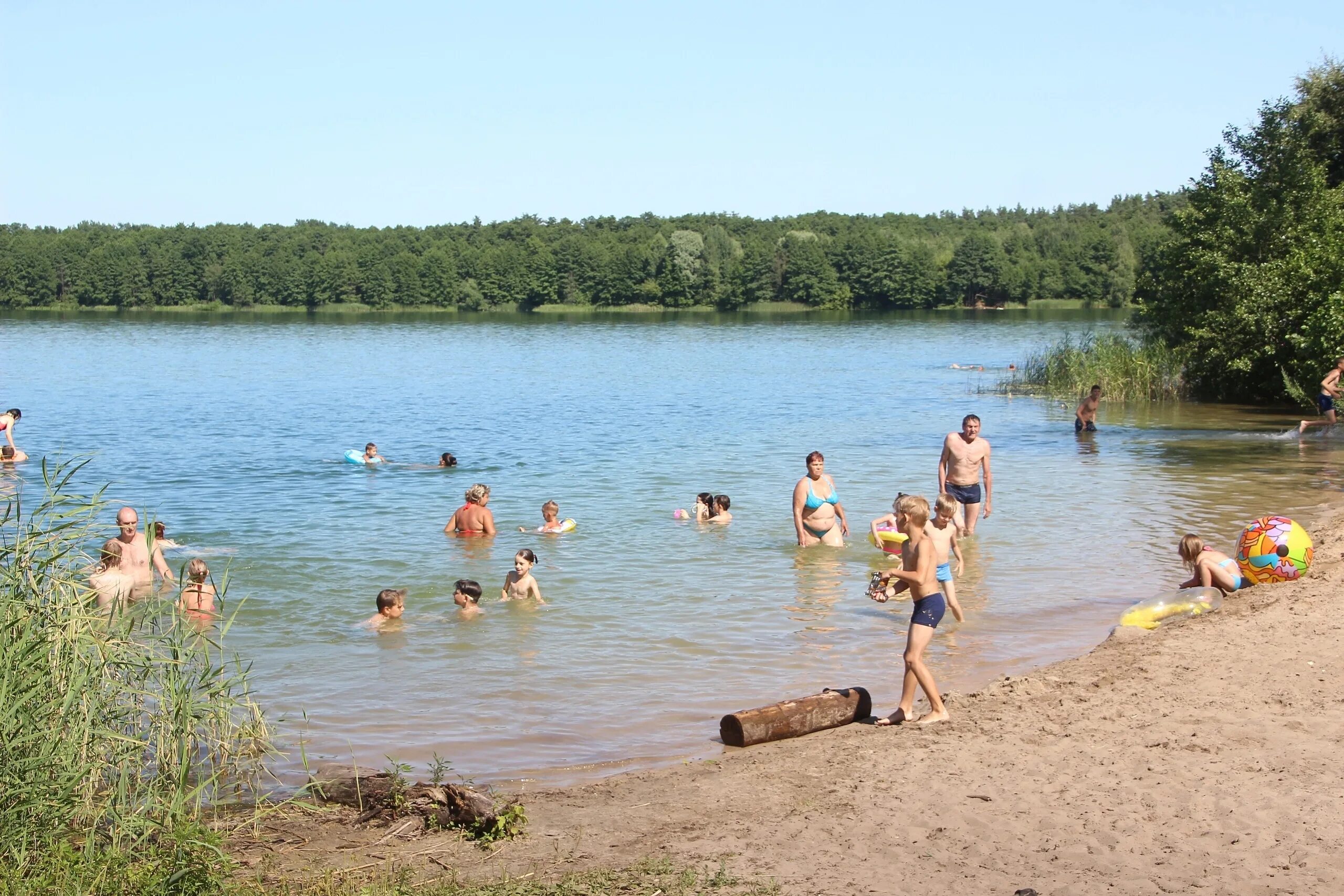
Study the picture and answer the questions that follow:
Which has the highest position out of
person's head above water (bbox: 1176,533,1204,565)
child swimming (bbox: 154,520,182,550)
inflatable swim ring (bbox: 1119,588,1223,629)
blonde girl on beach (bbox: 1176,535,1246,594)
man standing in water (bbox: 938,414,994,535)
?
man standing in water (bbox: 938,414,994,535)

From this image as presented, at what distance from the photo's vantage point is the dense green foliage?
78.4ft

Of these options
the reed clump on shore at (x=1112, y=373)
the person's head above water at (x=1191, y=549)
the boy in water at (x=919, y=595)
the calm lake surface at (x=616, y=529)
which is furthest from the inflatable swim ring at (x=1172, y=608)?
the reed clump on shore at (x=1112, y=373)

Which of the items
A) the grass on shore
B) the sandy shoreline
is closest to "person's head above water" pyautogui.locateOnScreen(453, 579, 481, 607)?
the sandy shoreline

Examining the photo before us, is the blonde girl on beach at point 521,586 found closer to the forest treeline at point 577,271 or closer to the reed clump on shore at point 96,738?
the reed clump on shore at point 96,738

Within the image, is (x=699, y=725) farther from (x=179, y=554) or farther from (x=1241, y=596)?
(x=179, y=554)

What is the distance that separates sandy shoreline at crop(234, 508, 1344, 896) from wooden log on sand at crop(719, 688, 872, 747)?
10 centimetres

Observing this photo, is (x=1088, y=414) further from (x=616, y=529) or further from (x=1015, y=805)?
(x=1015, y=805)

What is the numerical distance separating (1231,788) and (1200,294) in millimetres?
23752

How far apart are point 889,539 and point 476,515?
5407 millimetres

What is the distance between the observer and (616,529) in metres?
16.1

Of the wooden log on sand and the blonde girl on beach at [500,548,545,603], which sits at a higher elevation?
the wooden log on sand

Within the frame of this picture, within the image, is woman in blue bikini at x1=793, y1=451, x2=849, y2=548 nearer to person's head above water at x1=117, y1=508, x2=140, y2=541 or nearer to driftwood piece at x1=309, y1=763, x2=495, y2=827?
person's head above water at x1=117, y1=508, x2=140, y2=541

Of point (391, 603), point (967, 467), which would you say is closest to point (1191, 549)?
point (967, 467)

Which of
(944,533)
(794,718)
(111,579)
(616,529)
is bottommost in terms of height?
(616,529)
